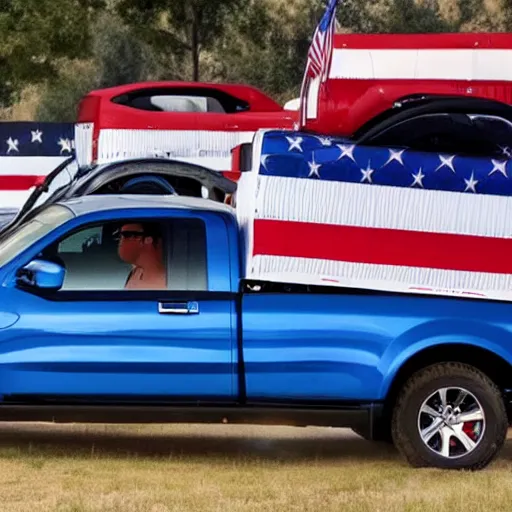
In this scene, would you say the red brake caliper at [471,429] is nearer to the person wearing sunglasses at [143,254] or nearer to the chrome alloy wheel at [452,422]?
the chrome alloy wheel at [452,422]

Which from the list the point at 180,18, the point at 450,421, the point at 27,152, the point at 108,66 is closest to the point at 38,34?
the point at 180,18

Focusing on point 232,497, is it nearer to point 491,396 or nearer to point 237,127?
point 491,396

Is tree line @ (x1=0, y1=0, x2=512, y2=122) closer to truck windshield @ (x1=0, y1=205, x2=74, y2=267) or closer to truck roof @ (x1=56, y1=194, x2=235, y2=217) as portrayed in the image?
truck roof @ (x1=56, y1=194, x2=235, y2=217)

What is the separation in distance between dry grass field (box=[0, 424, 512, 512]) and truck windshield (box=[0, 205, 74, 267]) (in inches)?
43.8

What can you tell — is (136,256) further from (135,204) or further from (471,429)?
(471,429)

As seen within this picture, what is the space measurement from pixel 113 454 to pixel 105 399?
0.67 metres

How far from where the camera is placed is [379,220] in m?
8.78

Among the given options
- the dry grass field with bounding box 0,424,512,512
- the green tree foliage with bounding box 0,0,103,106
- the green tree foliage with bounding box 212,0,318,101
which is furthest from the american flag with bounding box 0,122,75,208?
the green tree foliage with bounding box 212,0,318,101

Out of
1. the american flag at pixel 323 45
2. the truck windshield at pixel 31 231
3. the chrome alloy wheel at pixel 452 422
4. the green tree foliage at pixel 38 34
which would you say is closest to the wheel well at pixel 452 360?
the chrome alloy wheel at pixel 452 422

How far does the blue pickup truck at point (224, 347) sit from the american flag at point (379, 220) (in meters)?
0.12

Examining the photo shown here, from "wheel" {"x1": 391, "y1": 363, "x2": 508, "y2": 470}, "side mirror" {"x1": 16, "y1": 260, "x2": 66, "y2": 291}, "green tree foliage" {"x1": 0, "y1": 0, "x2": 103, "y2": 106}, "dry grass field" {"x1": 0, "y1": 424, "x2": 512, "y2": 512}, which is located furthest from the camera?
"green tree foliage" {"x1": 0, "y1": 0, "x2": 103, "y2": 106}

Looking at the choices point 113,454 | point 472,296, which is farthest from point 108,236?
point 472,296

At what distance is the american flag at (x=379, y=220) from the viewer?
28.7ft

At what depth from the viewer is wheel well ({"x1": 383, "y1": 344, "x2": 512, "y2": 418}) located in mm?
8891
